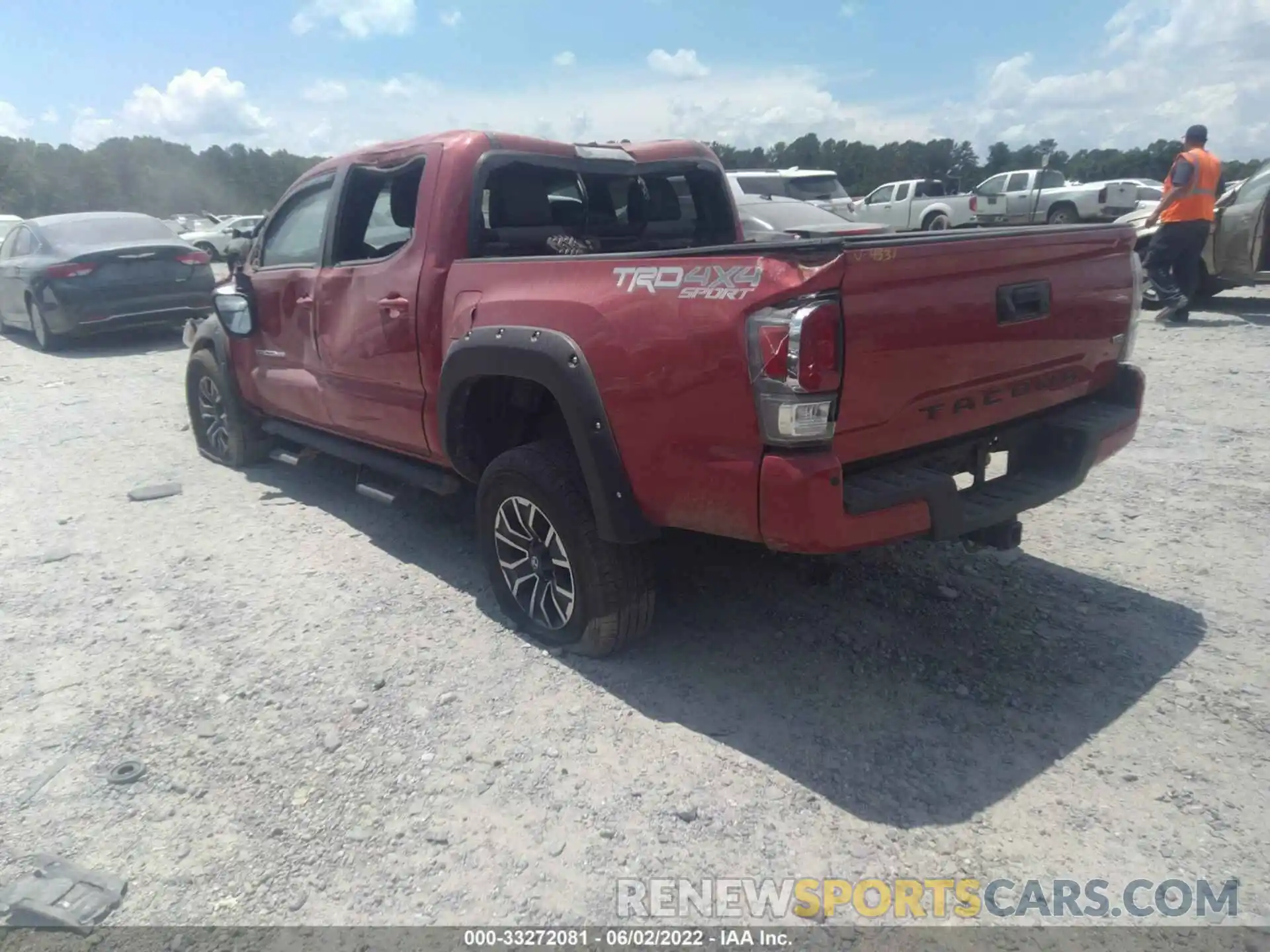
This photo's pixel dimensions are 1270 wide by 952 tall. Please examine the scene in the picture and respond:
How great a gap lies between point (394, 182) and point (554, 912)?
11.1 feet

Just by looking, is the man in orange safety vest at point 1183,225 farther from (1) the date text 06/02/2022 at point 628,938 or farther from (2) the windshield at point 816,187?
(1) the date text 06/02/2022 at point 628,938

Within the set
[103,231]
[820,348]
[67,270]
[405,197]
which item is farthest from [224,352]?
[103,231]

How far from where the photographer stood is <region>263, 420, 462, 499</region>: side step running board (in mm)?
4344

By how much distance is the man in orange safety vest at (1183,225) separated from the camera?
9562 millimetres

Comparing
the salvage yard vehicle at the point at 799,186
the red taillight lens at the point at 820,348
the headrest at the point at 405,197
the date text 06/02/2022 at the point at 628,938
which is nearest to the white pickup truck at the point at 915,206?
the salvage yard vehicle at the point at 799,186

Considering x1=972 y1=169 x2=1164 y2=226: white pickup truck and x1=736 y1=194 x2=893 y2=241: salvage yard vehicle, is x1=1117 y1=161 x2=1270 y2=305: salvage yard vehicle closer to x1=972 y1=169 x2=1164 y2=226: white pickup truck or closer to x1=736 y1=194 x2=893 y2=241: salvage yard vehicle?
x1=736 y1=194 x2=893 y2=241: salvage yard vehicle

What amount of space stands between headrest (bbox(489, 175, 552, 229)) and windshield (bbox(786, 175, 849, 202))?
13.4m

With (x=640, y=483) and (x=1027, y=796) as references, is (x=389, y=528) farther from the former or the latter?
(x=1027, y=796)

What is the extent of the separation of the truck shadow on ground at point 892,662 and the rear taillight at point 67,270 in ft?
27.2

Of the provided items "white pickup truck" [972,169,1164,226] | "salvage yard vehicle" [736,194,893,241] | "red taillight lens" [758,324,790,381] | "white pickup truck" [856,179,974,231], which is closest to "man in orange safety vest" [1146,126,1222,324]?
"salvage yard vehicle" [736,194,893,241]

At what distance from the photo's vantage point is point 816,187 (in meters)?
18.4

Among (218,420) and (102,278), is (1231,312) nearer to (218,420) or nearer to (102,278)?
(218,420)

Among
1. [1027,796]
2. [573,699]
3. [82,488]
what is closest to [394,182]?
[573,699]

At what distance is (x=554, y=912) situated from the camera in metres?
2.43
